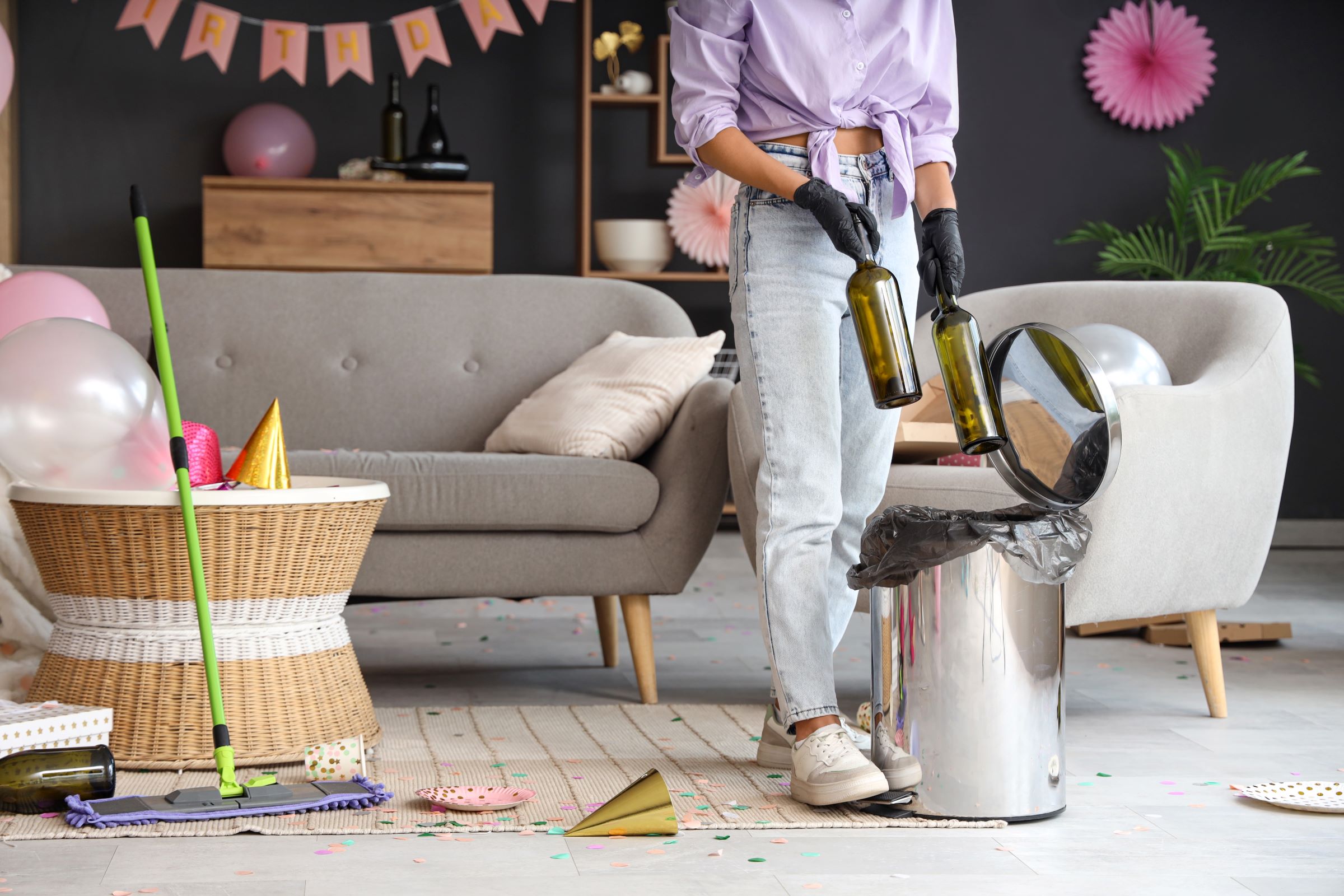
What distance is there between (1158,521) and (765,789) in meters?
0.87

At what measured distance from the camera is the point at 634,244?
17.1 ft

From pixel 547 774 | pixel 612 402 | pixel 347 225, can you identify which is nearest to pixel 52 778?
pixel 547 774

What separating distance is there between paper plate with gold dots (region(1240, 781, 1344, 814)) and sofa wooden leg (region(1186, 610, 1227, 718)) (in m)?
0.50

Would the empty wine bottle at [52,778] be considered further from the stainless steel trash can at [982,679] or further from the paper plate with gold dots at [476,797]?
the stainless steel trash can at [982,679]

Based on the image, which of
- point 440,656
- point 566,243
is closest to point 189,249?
point 566,243

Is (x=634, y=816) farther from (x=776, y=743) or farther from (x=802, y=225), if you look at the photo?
(x=802, y=225)

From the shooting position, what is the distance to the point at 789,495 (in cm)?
182

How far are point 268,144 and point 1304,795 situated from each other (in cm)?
428

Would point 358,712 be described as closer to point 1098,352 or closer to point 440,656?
point 440,656

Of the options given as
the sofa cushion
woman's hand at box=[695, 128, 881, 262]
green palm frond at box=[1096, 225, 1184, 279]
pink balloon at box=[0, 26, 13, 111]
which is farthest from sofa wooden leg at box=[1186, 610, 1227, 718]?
pink balloon at box=[0, 26, 13, 111]

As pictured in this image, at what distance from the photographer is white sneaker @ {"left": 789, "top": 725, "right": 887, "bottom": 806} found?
5.68ft

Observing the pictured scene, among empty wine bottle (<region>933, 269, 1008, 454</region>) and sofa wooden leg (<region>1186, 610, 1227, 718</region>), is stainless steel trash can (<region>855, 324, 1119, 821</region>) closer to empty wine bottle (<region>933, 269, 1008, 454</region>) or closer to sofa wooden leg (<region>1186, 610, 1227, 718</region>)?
empty wine bottle (<region>933, 269, 1008, 454</region>)

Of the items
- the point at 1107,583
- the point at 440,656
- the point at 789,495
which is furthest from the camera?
the point at 440,656

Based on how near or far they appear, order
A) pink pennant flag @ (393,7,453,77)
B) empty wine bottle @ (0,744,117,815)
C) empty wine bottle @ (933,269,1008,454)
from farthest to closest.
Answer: pink pennant flag @ (393,7,453,77) < empty wine bottle @ (0,744,117,815) < empty wine bottle @ (933,269,1008,454)
